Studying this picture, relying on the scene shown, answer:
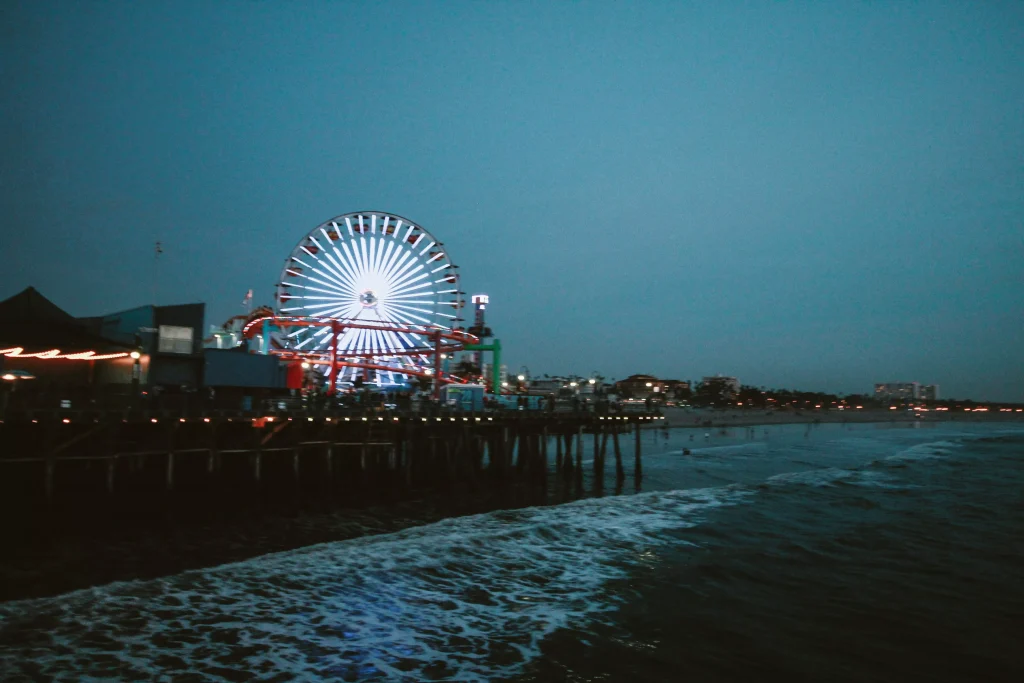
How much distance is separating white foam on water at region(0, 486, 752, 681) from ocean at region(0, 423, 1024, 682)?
0.13 feet

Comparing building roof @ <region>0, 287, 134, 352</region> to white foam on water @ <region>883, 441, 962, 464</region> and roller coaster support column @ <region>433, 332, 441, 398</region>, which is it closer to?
roller coaster support column @ <region>433, 332, 441, 398</region>

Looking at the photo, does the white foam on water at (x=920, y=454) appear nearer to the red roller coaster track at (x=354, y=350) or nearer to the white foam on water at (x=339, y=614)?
the red roller coaster track at (x=354, y=350)

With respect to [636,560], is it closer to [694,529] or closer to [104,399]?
[694,529]

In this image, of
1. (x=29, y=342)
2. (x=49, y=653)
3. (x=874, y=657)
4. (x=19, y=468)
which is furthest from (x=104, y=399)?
(x=874, y=657)

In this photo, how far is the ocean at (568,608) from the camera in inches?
341

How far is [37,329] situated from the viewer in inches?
884

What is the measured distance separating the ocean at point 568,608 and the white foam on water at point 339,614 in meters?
0.04

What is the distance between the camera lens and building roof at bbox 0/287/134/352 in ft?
71.5

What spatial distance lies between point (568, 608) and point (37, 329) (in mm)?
21878

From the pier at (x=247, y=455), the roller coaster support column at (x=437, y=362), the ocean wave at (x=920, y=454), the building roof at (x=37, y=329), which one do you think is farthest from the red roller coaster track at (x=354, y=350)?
the ocean wave at (x=920, y=454)

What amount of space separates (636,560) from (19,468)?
21903mm

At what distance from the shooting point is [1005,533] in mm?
18781

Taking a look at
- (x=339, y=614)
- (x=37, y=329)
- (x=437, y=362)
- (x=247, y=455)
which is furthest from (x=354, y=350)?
(x=339, y=614)

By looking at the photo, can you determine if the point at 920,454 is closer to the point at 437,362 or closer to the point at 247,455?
the point at 437,362
